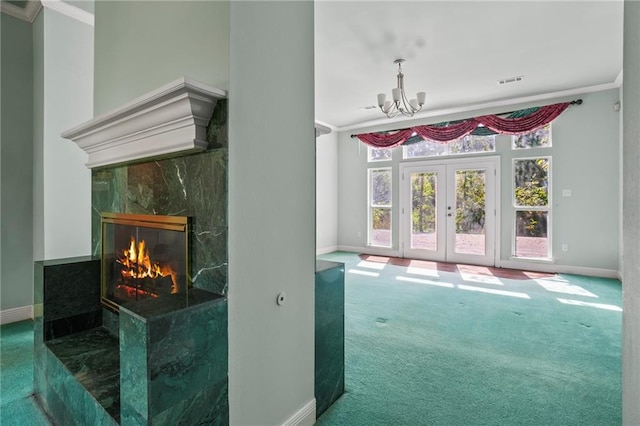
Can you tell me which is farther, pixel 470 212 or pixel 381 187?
pixel 381 187

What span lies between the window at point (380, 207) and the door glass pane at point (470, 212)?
4.47 ft

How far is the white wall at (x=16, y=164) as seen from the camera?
3.10 metres

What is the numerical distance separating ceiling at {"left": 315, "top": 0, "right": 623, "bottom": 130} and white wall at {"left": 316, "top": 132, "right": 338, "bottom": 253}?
69.1 inches

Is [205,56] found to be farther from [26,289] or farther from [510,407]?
[26,289]

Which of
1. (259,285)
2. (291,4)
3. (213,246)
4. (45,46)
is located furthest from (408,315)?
(45,46)

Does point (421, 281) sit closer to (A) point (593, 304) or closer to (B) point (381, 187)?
(A) point (593, 304)

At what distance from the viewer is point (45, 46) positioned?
2945mm

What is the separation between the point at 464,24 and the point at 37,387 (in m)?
4.46

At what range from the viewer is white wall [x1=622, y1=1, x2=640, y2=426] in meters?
0.93

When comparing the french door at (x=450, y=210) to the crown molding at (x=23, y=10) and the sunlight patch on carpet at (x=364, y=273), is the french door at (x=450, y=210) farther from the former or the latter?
the crown molding at (x=23, y=10)

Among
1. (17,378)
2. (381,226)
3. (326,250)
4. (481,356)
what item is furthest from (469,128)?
(17,378)

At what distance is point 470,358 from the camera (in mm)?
2477

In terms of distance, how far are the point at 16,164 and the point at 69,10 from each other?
5.04ft

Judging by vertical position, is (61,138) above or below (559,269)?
above
